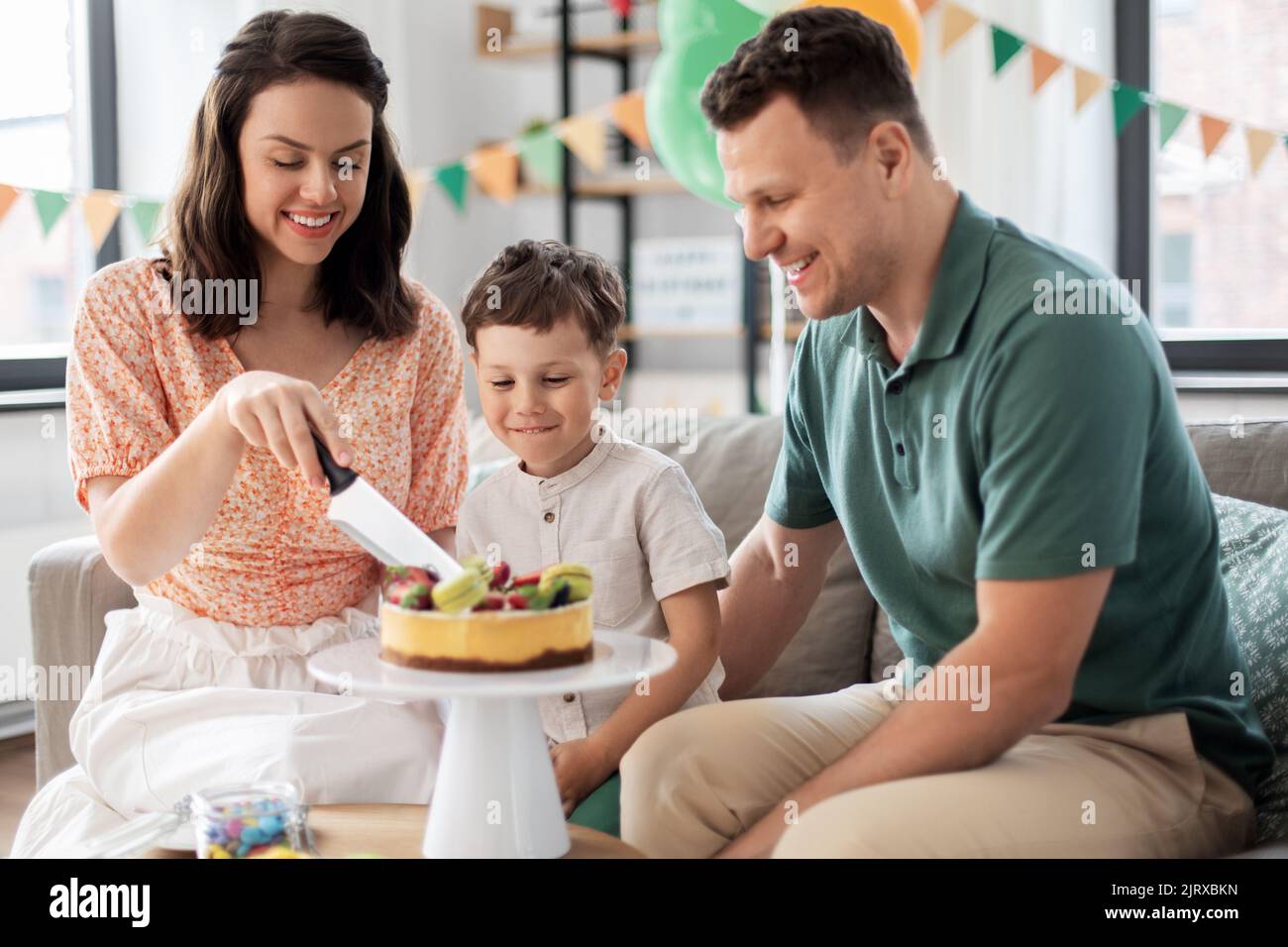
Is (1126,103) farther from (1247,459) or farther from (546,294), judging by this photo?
(546,294)

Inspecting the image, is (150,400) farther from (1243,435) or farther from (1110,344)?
(1243,435)

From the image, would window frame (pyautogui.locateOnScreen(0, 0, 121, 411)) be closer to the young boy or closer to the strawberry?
the young boy

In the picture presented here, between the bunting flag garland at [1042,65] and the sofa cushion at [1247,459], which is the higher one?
the bunting flag garland at [1042,65]

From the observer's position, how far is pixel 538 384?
1.64m

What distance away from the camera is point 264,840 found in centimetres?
129

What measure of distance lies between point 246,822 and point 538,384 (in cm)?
59

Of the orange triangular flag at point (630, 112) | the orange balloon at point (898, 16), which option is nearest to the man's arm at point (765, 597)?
the orange balloon at point (898, 16)

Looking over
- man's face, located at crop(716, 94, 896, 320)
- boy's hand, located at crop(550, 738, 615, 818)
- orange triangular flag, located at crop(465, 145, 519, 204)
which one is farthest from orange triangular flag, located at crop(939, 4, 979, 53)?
boy's hand, located at crop(550, 738, 615, 818)

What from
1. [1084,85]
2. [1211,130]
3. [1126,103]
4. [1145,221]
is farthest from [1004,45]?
[1145,221]

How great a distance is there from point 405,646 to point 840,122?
2.24 ft

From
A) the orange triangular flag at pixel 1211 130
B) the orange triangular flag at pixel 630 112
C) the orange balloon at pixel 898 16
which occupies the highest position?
the orange balloon at pixel 898 16

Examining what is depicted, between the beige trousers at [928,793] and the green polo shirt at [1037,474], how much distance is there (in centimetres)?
6

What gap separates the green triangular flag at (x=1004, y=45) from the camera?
375 cm

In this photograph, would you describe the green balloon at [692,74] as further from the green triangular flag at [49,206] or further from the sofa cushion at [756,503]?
the green triangular flag at [49,206]
